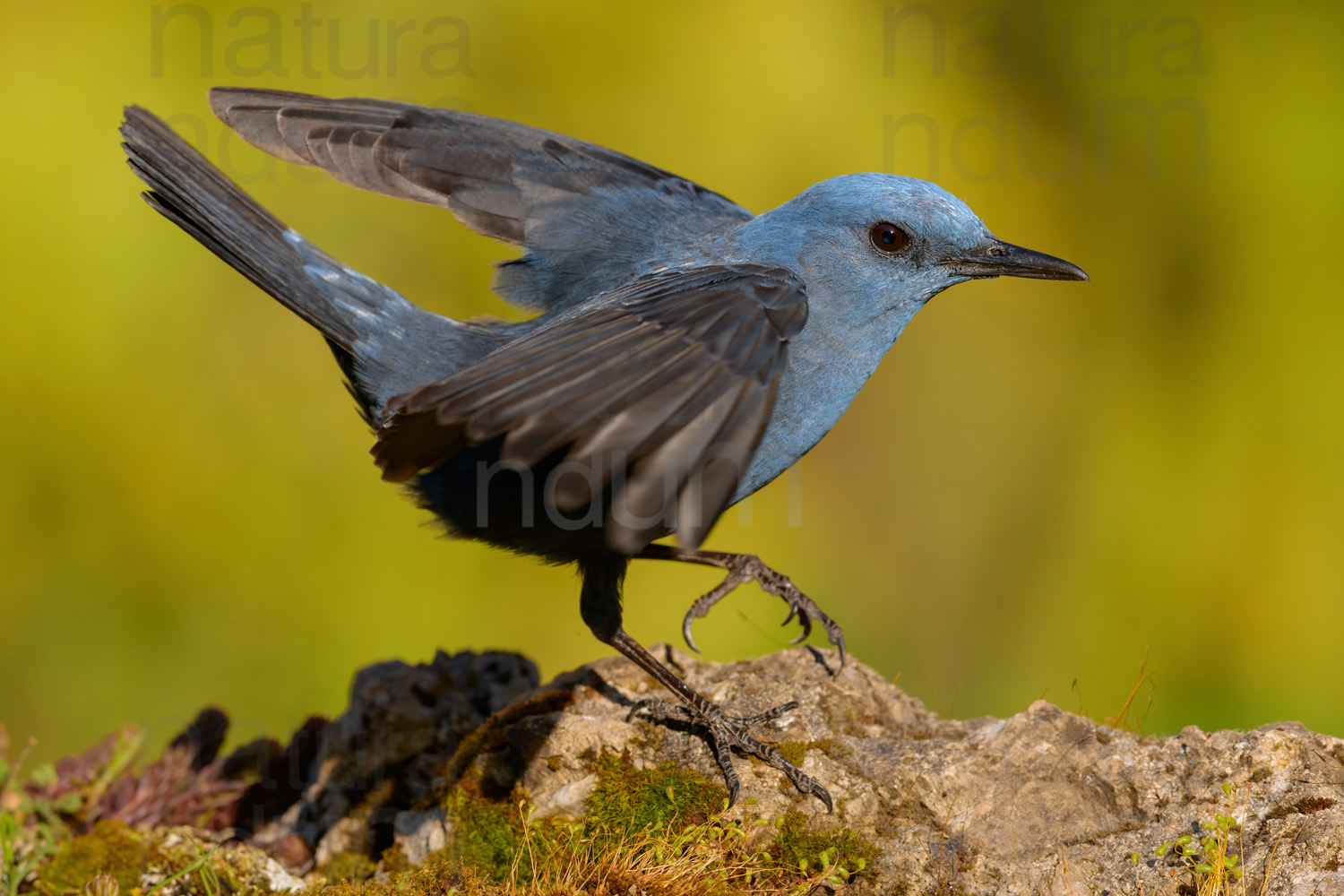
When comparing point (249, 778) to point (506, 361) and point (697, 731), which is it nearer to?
point (697, 731)

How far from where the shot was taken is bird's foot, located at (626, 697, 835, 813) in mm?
3184

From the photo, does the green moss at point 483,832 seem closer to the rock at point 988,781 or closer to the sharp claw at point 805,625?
the rock at point 988,781

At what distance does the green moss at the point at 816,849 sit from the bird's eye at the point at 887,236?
6.10 ft

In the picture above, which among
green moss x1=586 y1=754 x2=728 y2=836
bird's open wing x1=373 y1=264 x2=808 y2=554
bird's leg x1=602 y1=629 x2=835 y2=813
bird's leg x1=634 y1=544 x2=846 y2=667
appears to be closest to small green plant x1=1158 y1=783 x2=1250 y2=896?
bird's leg x1=602 y1=629 x2=835 y2=813

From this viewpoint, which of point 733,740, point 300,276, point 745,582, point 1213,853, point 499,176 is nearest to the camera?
point 1213,853

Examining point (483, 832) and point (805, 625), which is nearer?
point (483, 832)

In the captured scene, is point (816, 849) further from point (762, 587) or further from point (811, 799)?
point (762, 587)

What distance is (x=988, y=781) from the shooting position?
3.17 m

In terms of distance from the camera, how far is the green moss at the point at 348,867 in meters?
3.84

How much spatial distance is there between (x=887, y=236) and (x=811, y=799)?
1845mm

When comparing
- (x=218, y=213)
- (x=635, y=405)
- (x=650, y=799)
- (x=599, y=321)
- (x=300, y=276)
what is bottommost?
(x=650, y=799)

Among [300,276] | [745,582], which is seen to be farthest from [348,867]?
[300,276]

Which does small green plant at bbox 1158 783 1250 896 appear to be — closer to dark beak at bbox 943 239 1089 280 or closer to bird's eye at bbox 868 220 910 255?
dark beak at bbox 943 239 1089 280

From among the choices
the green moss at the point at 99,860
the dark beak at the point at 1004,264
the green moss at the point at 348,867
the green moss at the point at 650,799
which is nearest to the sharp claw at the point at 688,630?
the green moss at the point at 650,799
